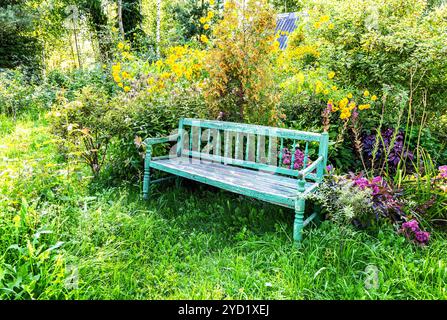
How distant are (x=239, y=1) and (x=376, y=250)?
2885 millimetres

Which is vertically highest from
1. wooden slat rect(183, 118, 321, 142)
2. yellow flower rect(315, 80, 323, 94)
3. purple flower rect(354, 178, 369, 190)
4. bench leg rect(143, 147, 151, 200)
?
yellow flower rect(315, 80, 323, 94)

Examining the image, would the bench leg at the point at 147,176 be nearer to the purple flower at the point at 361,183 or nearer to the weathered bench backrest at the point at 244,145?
the weathered bench backrest at the point at 244,145

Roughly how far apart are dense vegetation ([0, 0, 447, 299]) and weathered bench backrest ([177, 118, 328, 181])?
184 millimetres

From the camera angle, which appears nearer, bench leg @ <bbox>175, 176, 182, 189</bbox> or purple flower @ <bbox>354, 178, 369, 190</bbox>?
purple flower @ <bbox>354, 178, 369, 190</bbox>

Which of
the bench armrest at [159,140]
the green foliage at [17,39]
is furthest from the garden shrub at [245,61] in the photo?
the green foliage at [17,39]

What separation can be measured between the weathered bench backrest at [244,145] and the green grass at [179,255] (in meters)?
0.51

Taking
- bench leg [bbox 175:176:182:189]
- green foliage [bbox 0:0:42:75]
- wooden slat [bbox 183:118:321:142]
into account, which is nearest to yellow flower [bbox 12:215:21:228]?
bench leg [bbox 175:176:182:189]

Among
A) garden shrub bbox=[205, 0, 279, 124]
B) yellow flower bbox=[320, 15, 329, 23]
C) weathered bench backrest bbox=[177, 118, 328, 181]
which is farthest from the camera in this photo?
yellow flower bbox=[320, 15, 329, 23]

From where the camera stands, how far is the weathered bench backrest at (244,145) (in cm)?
339

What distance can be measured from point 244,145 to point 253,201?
2.25 feet

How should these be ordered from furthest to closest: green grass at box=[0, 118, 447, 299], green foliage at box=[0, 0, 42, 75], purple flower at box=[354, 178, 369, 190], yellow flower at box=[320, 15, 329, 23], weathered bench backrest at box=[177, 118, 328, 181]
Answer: green foliage at box=[0, 0, 42, 75] → yellow flower at box=[320, 15, 329, 23] → weathered bench backrest at box=[177, 118, 328, 181] → purple flower at box=[354, 178, 369, 190] → green grass at box=[0, 118, 447, 299]

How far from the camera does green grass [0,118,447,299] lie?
2316mm

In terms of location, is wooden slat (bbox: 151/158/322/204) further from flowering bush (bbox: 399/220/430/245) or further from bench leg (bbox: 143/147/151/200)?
flowering bush (bbox: 399/220/430/245)
